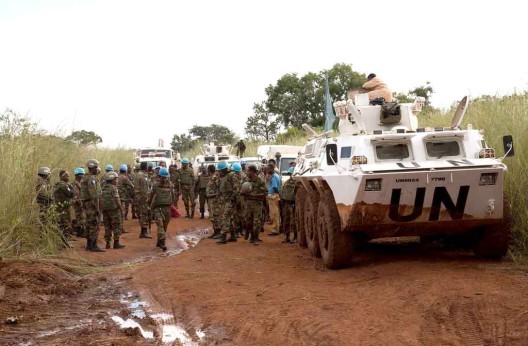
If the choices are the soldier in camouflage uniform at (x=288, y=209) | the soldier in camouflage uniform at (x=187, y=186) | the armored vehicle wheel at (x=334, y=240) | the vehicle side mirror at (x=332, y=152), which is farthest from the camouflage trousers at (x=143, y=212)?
the vehicle side mirror at (x=332, y=152)

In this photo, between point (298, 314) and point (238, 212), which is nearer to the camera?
point (298, 314)

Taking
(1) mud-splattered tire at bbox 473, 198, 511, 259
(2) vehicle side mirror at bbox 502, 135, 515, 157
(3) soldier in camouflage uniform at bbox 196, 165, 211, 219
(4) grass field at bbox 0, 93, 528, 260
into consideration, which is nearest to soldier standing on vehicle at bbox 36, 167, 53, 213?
(4) grass field at bbox 0, 93, 528, 260

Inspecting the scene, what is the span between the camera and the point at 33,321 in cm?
630

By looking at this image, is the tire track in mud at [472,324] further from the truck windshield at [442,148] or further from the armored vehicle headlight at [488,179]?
the truck windshield at [442,148]

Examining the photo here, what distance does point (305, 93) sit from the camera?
33500 mm

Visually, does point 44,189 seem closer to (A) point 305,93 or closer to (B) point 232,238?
(B) point 232,238

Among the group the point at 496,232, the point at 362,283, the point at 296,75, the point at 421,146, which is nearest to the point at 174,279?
the point at 362,283

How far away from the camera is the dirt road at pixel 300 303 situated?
5504 mm

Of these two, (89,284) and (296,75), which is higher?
(296,75)

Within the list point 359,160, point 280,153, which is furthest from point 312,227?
point 280,153

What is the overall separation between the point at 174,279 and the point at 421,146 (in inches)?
144

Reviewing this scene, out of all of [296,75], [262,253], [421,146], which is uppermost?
[296,75]

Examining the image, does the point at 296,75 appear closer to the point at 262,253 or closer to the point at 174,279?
the point at 262,253

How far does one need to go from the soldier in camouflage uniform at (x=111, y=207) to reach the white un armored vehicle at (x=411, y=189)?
4.62 meters
